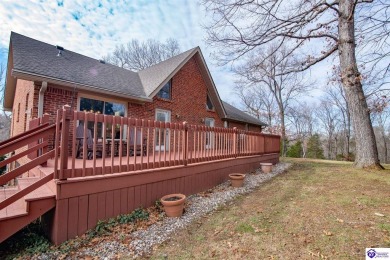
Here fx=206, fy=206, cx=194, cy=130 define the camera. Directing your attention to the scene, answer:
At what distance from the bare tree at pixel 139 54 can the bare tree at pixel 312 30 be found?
67.1 feet

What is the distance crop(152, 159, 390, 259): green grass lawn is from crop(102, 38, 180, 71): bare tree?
2601 centimetres

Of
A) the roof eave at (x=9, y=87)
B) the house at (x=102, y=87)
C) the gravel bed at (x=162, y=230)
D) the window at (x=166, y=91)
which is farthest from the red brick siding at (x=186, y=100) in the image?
→ the roof eave at (x=9, y=87)

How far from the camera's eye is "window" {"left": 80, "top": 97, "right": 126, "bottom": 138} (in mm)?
7609

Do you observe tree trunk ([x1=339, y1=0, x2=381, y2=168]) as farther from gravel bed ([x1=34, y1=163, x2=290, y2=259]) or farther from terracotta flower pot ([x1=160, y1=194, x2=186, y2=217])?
terracotta flower pot ([x1=160, y1=194, x2=186, y2=217])

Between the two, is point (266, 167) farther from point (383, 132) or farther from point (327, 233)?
point (383, 132)

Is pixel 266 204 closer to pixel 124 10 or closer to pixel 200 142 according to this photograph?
pixel 200 142

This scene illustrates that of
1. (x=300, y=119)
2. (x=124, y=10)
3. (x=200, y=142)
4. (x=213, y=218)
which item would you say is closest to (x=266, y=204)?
(x=213, y=218)

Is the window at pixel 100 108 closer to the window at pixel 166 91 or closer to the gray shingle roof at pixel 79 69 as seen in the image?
the gray shingle roof at pixel 79 69

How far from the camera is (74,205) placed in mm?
3258

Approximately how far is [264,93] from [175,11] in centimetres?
2301

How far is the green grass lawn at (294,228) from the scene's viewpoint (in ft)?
9.16

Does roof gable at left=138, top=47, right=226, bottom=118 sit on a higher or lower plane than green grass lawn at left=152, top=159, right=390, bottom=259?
higher

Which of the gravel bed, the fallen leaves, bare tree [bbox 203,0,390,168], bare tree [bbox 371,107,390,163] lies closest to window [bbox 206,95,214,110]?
bare tree [bbox 203,0,390,168]

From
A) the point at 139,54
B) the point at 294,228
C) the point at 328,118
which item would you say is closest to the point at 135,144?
the point at 294,228
